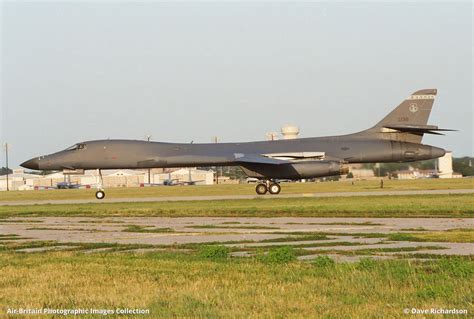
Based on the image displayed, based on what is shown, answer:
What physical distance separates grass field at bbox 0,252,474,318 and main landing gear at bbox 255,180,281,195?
3358 centimetres

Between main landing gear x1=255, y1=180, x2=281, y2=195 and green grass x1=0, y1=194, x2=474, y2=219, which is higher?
main landing gear x1=255, y1=180, x2=281, y2=195

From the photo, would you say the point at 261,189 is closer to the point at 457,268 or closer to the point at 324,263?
the point at 324,263

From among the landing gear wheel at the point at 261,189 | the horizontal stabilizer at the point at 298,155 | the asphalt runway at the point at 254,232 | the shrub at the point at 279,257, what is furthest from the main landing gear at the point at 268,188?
the shrub at the point at 279,257

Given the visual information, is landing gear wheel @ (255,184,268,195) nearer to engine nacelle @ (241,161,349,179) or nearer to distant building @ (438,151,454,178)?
engine nacelle @ (241,161,349,179)

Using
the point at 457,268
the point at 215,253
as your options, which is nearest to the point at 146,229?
the point at 215,253

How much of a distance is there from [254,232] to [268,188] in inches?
1060

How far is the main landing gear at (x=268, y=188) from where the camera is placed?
47881 millimetres

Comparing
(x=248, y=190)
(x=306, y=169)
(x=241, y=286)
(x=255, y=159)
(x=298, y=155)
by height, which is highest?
(x=298, y=155)

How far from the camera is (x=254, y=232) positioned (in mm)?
21516

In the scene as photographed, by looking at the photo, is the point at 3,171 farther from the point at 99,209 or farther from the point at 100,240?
the point at 100,240

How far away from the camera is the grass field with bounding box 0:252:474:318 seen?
9273 mm

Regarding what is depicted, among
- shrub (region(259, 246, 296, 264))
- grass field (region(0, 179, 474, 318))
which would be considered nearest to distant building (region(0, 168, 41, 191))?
grass field (region(0, 179, 474, 318))

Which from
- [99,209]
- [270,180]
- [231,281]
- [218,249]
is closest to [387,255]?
[218,249]

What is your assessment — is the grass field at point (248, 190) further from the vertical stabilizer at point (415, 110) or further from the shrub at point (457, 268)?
the shrub at point (457, 268)
